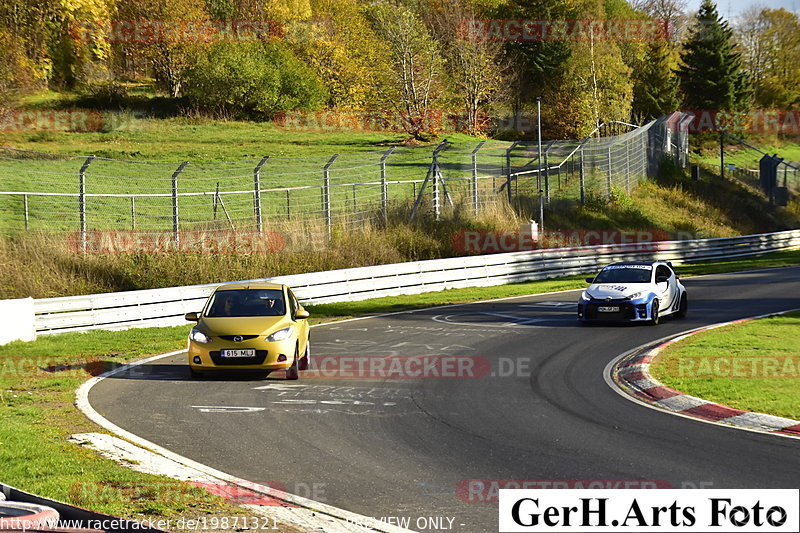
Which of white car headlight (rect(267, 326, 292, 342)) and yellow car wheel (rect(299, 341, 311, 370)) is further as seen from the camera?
yellow car wheel (rect(299, 341, 311, 370))

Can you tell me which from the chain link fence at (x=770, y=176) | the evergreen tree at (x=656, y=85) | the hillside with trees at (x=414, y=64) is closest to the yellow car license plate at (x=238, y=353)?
the hillside with trees at (x=414, y=64)

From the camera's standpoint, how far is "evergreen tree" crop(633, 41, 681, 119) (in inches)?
3300

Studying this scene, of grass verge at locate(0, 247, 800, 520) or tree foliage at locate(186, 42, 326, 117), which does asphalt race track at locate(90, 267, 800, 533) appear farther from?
tree foliage at locate(186, 42, 326, 117)

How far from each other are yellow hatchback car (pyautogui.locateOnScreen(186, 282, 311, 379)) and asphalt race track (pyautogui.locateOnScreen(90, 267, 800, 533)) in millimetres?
359

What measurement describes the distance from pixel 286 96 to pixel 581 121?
23.9 meters

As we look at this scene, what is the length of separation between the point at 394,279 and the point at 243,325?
45.7ft

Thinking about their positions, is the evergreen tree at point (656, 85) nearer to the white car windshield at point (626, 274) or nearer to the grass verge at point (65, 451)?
the white car windshield at point (626, 274)

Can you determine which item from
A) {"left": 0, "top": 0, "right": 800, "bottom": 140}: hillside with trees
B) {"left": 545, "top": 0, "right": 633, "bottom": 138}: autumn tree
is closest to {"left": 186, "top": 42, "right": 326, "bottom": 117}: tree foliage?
{"left": 0, "top": 0, "right": 800, "bottom": 140}: hillside with trees

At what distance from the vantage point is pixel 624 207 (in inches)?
1874

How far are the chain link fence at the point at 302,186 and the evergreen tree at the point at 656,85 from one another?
23.8 metres

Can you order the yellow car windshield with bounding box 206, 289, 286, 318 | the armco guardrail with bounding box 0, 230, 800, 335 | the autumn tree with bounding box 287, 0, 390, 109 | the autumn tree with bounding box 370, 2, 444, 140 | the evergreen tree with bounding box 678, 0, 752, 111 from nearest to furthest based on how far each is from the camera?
1. the yellow car windshield with bounding box 206, 289, 286, 318
2. the armco guardrail with bounding box 0, 230, 800, 335
3. the autumn tree with bounding box 370, 2, 444, 140
4. the autumn tree with bounding box 287, 0, 390, 109
5. the evergreen tree with bounding box 678, 0, 752, 111

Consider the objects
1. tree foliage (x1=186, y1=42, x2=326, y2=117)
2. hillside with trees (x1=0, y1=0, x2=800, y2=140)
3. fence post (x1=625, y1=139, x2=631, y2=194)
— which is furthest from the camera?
hillside with trees (x1=0, y1=0, x2=800, y2=140)

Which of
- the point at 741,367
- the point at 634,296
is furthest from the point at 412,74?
the point at 741,367

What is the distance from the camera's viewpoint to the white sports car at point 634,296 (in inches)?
794
